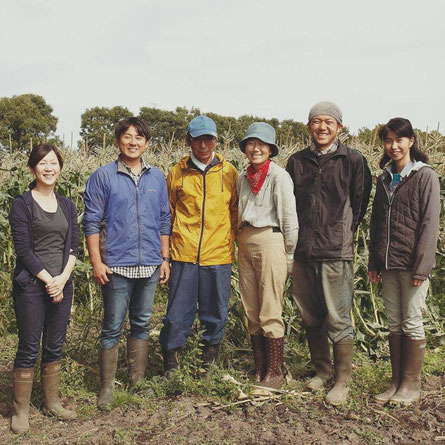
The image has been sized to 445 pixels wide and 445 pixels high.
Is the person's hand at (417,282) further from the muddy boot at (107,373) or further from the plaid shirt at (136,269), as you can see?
the muddy boot at (107,373)

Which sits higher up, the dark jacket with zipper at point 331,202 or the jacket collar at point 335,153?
the jacket collar at point 335,153

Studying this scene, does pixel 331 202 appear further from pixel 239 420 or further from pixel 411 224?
pixel 239 420

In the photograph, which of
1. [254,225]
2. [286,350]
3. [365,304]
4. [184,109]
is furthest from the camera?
[184,109]

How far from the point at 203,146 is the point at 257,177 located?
17.6 inches

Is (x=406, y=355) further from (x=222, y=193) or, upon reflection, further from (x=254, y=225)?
(x=222, y=193)

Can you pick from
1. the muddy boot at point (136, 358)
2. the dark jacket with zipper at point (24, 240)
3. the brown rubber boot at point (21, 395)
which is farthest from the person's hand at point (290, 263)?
the brown rubber boot at point (21, 395)

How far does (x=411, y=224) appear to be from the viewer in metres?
3.48

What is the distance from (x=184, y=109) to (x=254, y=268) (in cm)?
2947

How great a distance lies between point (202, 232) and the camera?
12.4ft

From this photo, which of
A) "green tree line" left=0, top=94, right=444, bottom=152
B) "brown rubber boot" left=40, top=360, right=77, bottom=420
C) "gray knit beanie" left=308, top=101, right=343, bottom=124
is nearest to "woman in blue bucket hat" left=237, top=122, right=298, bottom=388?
"gray knit beanie" left=308, top=101, right=343, bottom=124

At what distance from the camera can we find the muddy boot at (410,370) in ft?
11.7

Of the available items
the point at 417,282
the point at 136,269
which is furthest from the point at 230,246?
the point at 417,282

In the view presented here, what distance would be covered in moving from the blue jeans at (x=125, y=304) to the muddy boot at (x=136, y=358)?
4cm

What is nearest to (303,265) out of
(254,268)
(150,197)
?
(254,268)
